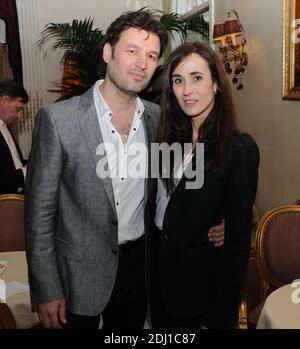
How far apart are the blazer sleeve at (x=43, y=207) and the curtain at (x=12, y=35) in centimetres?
421

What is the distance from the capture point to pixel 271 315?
1.57m

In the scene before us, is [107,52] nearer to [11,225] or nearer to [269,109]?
[11,225]

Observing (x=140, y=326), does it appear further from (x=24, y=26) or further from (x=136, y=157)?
(x=24, y=26)

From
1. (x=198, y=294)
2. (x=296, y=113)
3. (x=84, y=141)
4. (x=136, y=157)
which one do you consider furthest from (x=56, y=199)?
(x=296, y=113)

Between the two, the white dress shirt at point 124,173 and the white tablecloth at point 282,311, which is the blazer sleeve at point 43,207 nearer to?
the white dress shirt at point 124,173

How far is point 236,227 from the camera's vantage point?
138 centimetres

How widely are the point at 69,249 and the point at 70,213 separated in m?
0.13

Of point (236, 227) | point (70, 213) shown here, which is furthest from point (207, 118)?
point (70, 213)

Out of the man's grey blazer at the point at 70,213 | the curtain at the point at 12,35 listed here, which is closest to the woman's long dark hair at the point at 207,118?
the man's grey blazer at the point at 70,213

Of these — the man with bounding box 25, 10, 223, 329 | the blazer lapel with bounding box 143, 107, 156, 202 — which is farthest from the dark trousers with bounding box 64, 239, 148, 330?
the blazer lapel with bounding box 143, 107, 156, 202

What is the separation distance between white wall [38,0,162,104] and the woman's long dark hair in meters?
4.37

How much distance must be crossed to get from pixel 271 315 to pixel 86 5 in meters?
5.20

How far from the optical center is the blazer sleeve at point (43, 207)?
55.6 inches
